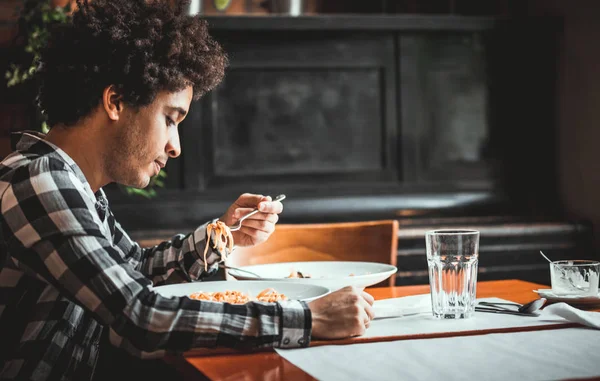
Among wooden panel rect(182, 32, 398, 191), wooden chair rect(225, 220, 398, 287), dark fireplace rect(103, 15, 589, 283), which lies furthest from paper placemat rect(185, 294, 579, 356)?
wooden panel rect(182, 32, 398, 191)

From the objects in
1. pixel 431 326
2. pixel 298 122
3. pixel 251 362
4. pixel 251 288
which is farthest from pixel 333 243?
pixel 298 122

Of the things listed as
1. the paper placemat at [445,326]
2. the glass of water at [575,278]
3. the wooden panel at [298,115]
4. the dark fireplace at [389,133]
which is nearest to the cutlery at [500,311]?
the paper placemat at [445,326]

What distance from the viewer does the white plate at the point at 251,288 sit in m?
1.33

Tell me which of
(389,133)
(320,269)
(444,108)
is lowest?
Result: (320,269)

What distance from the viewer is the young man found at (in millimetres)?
1044

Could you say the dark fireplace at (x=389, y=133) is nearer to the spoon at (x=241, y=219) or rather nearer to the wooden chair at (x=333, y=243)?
the wooden chair at (x=333, y=243)

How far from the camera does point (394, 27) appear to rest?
3404 mm

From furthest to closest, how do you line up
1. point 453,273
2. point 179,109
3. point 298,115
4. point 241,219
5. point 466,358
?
point 298,115
point 241,219
point 179,109
point 453,273
point 466,358

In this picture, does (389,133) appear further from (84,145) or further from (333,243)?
(84,145)

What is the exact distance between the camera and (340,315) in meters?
1.09

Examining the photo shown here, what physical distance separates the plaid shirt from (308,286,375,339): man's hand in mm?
22

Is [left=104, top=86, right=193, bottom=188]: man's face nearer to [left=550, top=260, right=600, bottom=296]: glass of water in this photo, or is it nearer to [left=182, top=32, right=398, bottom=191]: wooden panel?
[left=550, top=260, right=600, bottom=296]: glass of water

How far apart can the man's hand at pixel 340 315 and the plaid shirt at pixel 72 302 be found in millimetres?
22

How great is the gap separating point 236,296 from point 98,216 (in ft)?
0.84
